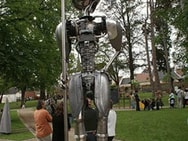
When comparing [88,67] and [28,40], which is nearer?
[88,67]

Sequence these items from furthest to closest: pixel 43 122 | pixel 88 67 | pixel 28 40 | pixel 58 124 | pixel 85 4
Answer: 1. pixel 28 40
2. pixel 43 122
3. pixel 58 124
4. pixel 85 4
5. pixel 88 67

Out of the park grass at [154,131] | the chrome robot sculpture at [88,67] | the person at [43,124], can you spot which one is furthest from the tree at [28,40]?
the chrome robot sculpture at [88,67]

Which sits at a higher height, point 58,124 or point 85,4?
point 85,4

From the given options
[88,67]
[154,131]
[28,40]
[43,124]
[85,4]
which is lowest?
[154,131]

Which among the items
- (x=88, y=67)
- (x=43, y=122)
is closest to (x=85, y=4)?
(x=88, y=67)

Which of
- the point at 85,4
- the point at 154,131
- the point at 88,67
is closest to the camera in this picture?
the point at 88,67

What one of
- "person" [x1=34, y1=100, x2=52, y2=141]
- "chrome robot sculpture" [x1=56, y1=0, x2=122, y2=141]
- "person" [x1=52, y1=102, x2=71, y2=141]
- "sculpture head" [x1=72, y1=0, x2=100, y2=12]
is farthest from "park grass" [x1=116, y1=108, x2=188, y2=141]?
"sculpture head" [x1=72, y1=0, x2=100, y2=12]

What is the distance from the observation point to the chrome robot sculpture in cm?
608

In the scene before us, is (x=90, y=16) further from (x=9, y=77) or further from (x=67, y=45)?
(x=9, y=77)

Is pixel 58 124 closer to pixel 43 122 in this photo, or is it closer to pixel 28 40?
pixel 43 122

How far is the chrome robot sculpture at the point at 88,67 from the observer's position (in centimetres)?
608

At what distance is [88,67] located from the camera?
6.35m

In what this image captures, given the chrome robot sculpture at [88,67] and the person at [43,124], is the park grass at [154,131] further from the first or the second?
the chrome robot sculpture at [88,67]

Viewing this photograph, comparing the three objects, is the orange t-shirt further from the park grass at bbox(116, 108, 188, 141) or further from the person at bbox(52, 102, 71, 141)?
the park grass at bbox(116, 108, 188, 141)
